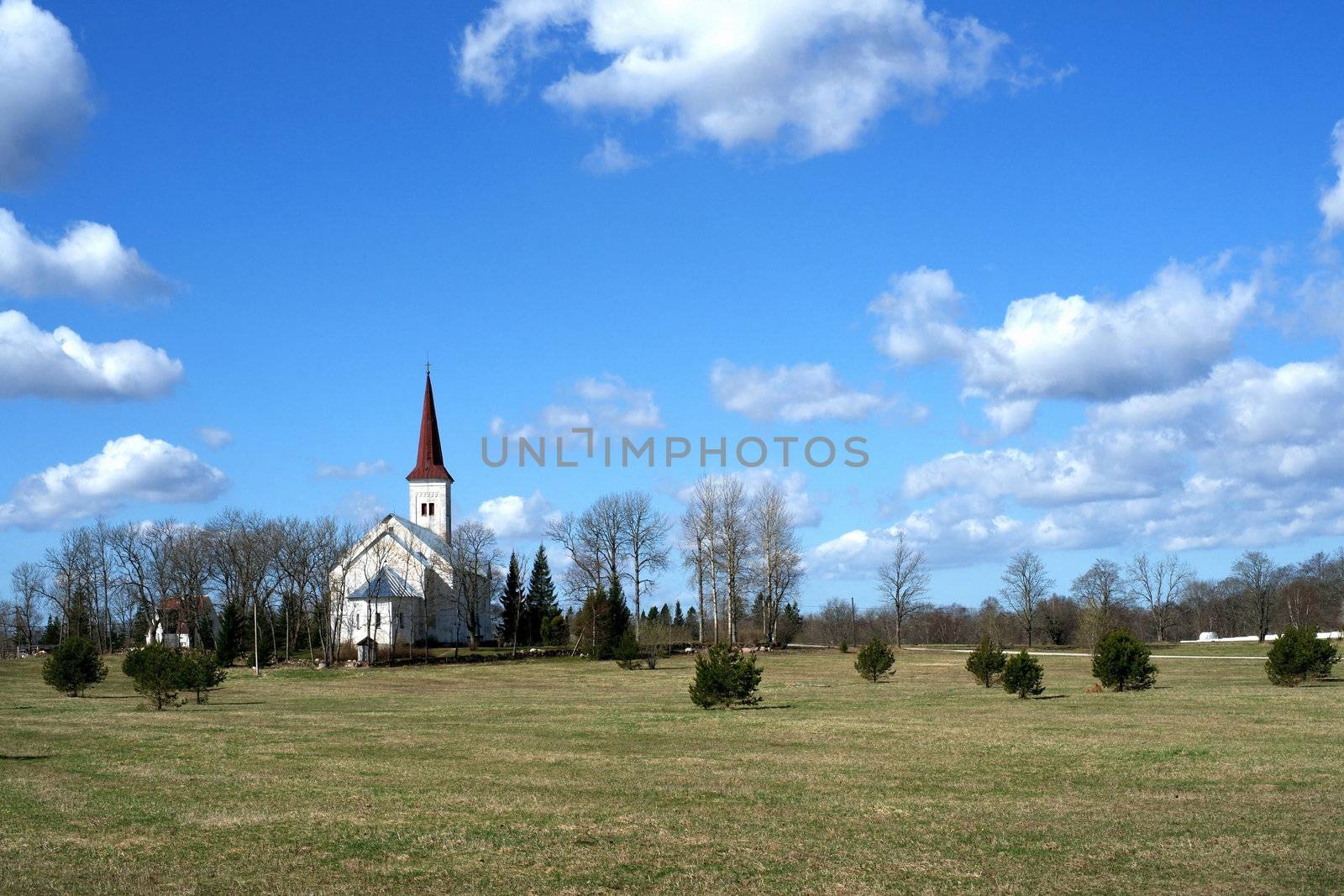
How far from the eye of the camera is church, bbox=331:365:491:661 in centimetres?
8731

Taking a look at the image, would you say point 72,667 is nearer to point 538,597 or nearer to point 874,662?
point 874,662

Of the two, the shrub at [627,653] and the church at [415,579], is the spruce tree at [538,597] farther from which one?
the shrub at [627,653]

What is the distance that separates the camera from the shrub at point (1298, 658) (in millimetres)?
35125

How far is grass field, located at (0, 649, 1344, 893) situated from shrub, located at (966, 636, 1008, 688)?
834cm

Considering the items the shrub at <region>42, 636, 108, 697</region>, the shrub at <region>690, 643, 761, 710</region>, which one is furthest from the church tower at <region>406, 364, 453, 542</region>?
the shrub at <region>690, 643, 761, 710</region>

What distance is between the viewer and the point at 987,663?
39.2 metres

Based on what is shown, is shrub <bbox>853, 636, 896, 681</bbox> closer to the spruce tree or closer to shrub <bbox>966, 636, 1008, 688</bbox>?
shrub <bbox>966, 636, 1008, 688</bbox>

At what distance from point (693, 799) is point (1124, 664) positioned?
23.9 m

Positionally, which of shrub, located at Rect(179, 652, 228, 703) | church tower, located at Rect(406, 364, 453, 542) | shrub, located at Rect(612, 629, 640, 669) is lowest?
shrub, located at Rect(612, 629, 640, 669)

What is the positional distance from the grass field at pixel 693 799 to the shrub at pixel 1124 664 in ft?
12.1

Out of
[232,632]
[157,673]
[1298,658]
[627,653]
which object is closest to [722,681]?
[157,673]

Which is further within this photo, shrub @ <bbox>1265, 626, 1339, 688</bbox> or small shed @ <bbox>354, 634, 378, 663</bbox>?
small shed @ <bbox>354, 634, 378, 663</bbox>

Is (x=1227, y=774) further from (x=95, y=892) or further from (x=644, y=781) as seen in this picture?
(x=95, y=892)

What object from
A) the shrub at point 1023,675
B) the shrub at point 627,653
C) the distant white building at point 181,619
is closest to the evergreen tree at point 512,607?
the distant white building at point 181,619
